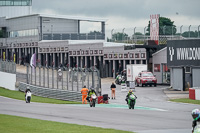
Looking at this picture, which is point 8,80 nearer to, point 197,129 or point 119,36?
point 119,36

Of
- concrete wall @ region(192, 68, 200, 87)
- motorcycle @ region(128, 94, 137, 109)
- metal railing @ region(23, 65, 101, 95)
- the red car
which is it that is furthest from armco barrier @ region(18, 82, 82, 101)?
the red car

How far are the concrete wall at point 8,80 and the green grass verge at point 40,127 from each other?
32.2 meters

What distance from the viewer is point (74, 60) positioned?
260 feet

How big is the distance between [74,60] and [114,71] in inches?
444

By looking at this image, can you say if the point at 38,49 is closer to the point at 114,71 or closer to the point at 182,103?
the point at 114,71

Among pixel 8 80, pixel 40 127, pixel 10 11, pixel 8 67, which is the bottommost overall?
pixel 40 127

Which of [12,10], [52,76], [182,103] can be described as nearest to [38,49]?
[12,10]

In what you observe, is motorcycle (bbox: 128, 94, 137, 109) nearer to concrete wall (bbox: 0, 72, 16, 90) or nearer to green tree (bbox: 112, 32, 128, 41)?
concrete wall (bbox: 0, 72, 16, 90)

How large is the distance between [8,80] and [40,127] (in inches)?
1475

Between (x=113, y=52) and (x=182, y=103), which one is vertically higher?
(x=113, y=52)

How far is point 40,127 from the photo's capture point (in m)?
20.8

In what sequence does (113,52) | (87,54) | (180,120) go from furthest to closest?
(87,54) → (113,52) → (180,120)

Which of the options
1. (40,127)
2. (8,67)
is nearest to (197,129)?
(40,127)

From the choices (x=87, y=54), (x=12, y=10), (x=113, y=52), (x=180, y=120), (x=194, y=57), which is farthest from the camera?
(x=12, y=10)
